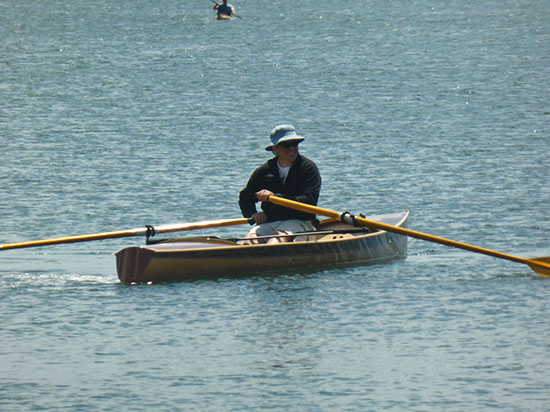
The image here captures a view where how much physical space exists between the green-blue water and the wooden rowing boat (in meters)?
0.18

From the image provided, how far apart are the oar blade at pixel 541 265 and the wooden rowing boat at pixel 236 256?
6.52 ft

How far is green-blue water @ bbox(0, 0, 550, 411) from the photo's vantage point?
34.9ft

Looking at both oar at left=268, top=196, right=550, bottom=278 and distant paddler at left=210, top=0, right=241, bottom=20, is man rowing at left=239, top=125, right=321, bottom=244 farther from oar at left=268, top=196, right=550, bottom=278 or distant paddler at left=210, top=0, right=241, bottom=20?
distant paddler at left=210, top=0, right=241, bottom=20

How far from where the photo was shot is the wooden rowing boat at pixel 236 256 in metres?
14.3

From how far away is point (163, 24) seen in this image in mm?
87312

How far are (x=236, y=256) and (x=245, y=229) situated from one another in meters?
4.97

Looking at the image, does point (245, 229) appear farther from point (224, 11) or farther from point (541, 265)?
point (224, 11)

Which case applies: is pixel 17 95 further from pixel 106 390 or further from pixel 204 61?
pixel 106 390

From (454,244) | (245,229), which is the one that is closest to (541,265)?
(454,244)

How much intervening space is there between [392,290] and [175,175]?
37.7 feet

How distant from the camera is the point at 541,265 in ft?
49.3

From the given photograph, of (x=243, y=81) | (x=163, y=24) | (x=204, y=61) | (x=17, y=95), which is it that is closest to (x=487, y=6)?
(x=163, y=24)

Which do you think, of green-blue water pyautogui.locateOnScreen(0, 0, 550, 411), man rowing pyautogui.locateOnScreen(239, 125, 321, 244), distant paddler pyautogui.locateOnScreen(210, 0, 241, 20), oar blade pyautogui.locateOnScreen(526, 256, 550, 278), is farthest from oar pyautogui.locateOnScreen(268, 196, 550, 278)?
distant paddler pyautogui.locateOnScreen(210, 0, 241, 20)

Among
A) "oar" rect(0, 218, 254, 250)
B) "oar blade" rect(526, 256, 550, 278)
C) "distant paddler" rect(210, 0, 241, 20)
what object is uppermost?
"distant paddler" rect(210, 0, 241, 20)
